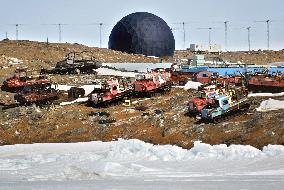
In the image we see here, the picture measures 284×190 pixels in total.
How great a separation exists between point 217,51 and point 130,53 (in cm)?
2230

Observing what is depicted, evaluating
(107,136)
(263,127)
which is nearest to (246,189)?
(263,127)

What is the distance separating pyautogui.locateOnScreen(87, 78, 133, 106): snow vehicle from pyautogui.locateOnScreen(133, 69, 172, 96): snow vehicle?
762 millimetres

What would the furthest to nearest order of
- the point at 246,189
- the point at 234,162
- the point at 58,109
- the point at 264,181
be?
the point at 58,109, the point at 234,162, the point at 264,181, the point at 246,189

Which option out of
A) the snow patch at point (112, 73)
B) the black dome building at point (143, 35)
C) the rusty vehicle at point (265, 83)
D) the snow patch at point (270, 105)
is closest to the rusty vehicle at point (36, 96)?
the snow patch at point (112, 73)

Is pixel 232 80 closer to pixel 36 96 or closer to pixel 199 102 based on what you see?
pixel 199 102

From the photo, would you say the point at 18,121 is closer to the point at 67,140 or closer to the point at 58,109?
the point at 58,109

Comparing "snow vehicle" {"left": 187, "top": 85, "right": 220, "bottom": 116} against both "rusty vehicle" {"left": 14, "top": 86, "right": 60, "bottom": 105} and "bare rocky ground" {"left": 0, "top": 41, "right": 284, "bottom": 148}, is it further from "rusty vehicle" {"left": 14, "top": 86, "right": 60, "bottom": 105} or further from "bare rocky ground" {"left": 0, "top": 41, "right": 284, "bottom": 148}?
"rusty vehicle" {"left": 14, "top": 86, "right": 60, "bottom": 105}

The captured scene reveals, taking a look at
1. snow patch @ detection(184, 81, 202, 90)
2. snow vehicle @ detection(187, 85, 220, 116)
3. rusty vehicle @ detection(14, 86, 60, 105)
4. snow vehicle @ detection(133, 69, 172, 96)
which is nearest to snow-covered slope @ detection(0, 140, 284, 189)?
snow vehicle @ detection(187, 85, 220, 116)

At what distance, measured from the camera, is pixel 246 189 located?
1498 cm

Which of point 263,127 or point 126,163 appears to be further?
point 263,127

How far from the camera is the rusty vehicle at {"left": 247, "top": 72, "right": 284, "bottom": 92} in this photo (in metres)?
35.8

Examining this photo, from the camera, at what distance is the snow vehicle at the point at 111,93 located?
3528 cm

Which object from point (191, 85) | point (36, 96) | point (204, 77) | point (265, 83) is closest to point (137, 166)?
point (265, 83)

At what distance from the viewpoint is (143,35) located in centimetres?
7088
